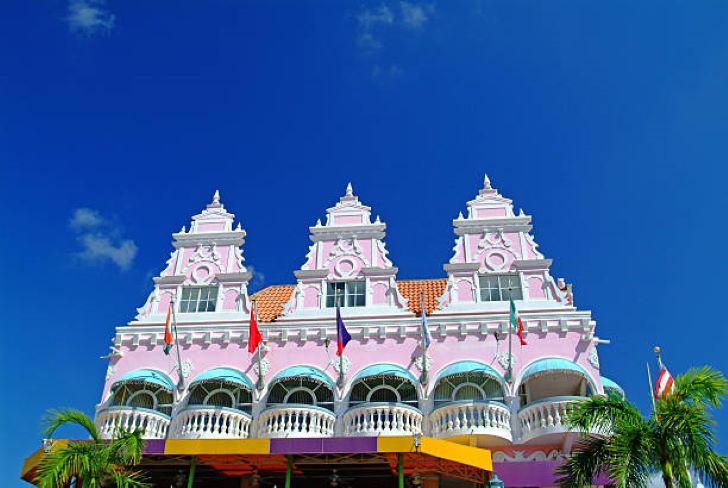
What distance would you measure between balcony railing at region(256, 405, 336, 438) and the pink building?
0.05 m

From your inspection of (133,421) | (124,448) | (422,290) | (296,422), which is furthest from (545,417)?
(133,421)

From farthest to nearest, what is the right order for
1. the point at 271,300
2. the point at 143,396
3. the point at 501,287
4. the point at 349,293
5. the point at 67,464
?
the point at 271,300
the point at 349,293
the point at 501,287
the point at 143,396
the point at 67,464

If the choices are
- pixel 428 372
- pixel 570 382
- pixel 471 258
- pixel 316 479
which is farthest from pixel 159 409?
pixel 570 382

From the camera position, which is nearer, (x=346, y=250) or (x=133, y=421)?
(x=133, y=421)

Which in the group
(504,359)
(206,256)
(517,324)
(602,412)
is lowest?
(602,412)

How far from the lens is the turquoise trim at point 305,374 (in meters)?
27.3

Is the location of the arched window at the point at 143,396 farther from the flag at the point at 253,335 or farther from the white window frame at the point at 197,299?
the flag at the point at 253,335

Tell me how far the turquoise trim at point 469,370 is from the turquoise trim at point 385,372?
117 centimetres

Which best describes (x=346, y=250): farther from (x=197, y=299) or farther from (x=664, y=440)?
(x=664, y=440)

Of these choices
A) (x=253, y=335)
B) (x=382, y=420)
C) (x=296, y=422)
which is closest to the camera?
(x=296, y=422)

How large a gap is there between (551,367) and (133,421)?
15.5m

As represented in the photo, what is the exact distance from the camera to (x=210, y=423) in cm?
2592

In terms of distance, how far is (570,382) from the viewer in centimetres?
2812

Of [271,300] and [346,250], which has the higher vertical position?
[346,250]
